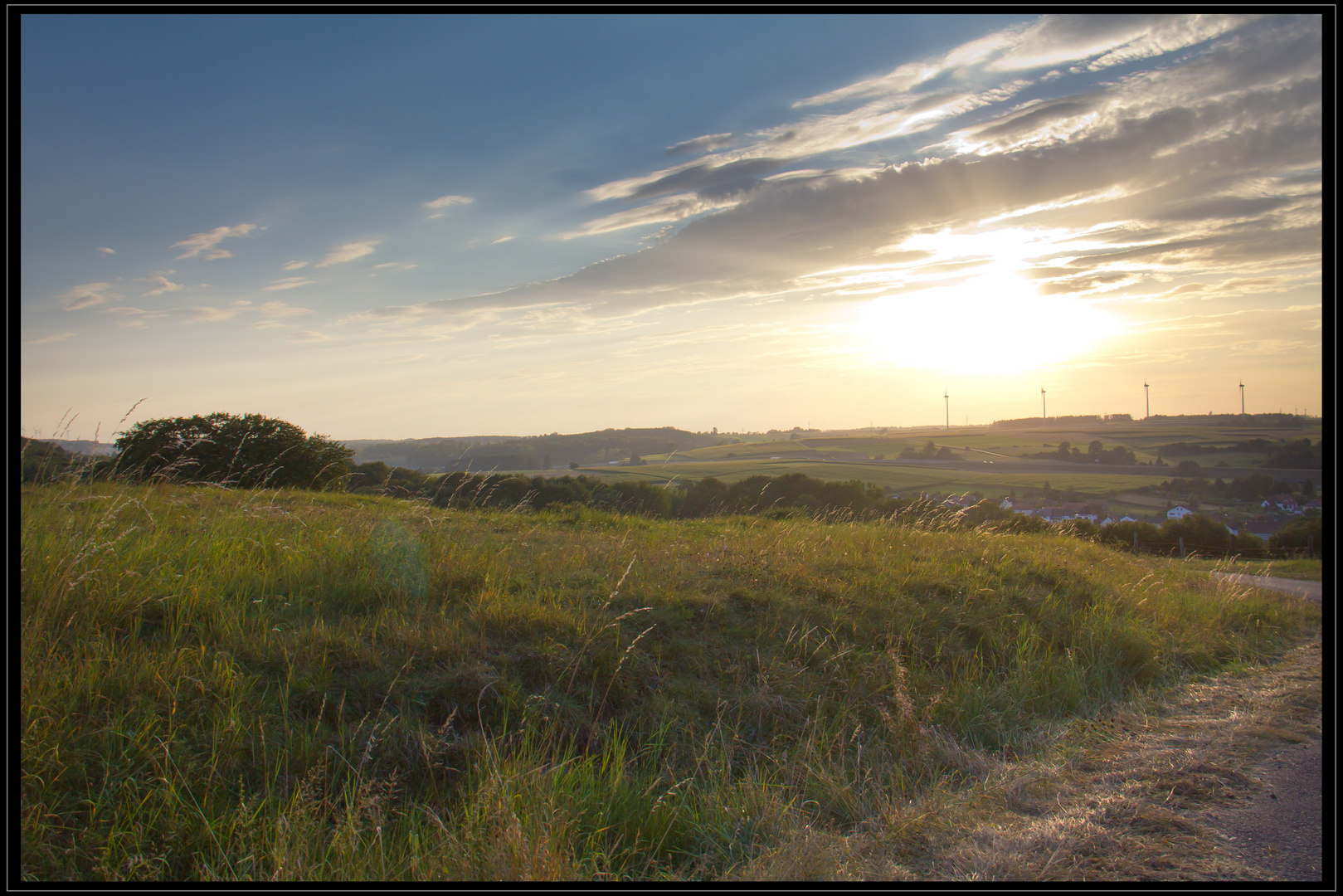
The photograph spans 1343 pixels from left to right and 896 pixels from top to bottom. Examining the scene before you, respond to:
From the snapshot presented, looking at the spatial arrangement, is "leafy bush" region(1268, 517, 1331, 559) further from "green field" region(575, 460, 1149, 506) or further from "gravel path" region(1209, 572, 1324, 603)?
"green field" region(575, 460, 1149, 506)

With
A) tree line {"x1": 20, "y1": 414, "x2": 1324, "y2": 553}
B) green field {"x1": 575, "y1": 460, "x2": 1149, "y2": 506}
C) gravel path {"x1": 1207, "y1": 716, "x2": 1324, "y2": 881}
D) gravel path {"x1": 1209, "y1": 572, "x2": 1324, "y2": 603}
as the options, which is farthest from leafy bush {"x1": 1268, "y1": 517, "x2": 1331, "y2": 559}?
green field {"x1": 575, "y1": 460, "x2": 1149, "y2": 506}

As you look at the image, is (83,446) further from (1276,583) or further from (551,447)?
(551,447)

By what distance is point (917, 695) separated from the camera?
195 inches

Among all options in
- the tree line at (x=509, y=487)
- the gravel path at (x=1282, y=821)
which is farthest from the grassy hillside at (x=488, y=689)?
the tree line at (x=509, y=487)

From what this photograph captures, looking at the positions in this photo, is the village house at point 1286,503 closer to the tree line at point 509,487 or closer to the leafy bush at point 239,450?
the tree line at point 509,487

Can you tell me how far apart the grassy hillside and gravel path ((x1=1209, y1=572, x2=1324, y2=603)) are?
1.69 metres

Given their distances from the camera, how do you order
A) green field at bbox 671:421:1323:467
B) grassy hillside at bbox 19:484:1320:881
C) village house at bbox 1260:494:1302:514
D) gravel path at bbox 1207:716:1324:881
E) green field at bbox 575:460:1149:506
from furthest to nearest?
green field at bbox 575:460:1149:506
green field at bbox 671:421:1323:467
village house at bbox 1260:494:1302:514
grassy hillside at bbox 19:484:1320:881
gravel path at bbox 1207:716:1324:881

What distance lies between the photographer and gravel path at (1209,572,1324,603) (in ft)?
28.3

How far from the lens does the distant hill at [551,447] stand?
67.1ft

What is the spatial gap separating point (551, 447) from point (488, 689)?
44646 millimetres

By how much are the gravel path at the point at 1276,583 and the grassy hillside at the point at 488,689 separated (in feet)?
5.53
